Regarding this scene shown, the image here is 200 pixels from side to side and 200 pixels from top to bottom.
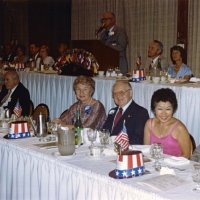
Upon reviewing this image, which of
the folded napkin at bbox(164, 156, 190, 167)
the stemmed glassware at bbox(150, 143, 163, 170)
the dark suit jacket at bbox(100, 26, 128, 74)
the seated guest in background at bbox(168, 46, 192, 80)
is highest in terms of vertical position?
the dark suit jacket at bbox(100, 26, 128, 74)

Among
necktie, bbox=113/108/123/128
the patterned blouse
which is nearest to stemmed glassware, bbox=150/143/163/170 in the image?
necktie, bbox=113/108/123/128

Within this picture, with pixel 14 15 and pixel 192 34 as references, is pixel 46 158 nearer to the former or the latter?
pixel 192 34

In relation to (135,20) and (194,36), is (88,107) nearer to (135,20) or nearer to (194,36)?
(194,36)

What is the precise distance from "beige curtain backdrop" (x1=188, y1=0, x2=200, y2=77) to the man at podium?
1717 mm

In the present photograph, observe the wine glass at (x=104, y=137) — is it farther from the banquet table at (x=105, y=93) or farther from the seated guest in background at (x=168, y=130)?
the banquet table at (x=105, y=93)

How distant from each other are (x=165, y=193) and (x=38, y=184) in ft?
3.35

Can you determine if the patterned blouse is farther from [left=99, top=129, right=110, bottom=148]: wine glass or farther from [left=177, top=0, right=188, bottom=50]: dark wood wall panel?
[left=177, top=0, right=188, bottom=50]: dark wood wall panel

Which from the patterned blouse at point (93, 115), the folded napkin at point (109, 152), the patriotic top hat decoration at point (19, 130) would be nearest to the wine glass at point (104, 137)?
the folded napkin at point (109, 152)

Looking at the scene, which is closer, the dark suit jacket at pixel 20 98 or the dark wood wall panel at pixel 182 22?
the dark suit jacket at pixel 20 98

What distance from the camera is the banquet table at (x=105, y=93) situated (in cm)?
514

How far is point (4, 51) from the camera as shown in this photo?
13133mm

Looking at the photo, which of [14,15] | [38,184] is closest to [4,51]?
[14,15]

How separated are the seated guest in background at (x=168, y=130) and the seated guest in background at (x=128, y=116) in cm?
33

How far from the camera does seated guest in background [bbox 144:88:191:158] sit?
3.08 metres
